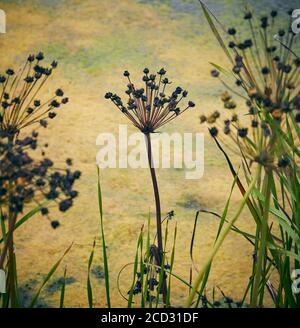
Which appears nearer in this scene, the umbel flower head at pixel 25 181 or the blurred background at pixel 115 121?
the umbel flower head at pixel 25 181

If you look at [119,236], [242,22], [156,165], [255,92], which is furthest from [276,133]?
[242,22]

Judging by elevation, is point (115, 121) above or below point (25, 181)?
above

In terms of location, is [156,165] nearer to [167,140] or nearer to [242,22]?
[167,140]

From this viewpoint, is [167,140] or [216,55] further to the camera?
[216,55]

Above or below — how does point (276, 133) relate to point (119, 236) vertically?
above

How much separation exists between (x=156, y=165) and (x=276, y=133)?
1.03 meters

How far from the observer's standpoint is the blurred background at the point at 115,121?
1.33m

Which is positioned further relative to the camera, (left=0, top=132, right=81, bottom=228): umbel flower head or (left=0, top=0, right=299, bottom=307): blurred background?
(left=0, top=0, right=299, bottom=307): blurred background

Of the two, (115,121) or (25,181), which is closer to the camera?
(25,181)

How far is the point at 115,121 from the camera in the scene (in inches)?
74.0

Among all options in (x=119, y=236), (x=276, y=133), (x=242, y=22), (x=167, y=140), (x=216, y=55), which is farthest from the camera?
(x=242, y=22)

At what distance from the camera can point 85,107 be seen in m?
1.93

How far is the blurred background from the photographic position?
1327 millimetres
